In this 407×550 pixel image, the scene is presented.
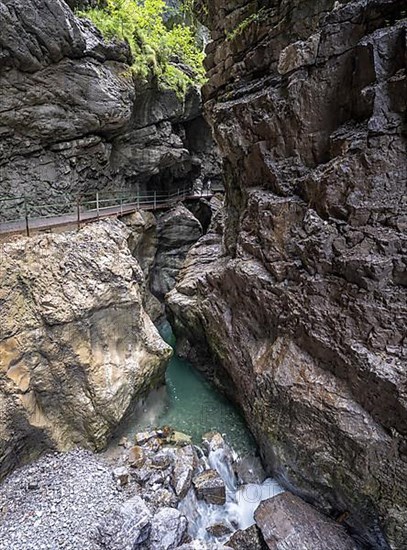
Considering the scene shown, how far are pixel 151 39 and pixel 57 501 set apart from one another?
58.3 ft

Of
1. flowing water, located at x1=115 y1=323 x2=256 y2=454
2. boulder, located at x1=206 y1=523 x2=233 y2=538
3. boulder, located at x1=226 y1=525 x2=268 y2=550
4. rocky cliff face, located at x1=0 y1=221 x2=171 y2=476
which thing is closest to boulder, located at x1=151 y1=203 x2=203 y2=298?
flowing water, located at x1=115 y1=323 x2=256 y2=454

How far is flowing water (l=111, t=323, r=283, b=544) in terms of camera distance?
270 inches

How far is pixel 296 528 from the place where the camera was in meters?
6.12

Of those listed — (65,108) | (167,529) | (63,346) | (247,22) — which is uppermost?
(247,22)

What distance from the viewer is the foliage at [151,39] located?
41.2ft

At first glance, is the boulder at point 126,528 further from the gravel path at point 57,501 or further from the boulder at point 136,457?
the boulder at point 136,457

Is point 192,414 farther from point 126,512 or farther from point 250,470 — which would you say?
point 126,512

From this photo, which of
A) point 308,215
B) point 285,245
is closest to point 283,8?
point 308,215

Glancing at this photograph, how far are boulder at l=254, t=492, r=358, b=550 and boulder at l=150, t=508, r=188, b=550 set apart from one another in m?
1.50

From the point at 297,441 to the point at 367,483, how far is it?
1432 mm

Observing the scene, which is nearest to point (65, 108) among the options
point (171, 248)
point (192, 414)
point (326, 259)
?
point (171, 248)

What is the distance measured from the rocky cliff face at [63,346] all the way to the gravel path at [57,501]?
0.40 m

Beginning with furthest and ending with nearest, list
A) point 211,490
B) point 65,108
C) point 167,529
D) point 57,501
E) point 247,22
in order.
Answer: point 65,108 < point 247,22 < point 211,490 < point 57,501 < point 167,529

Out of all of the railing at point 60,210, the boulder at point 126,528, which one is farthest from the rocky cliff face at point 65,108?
the boulder at point 126,528
